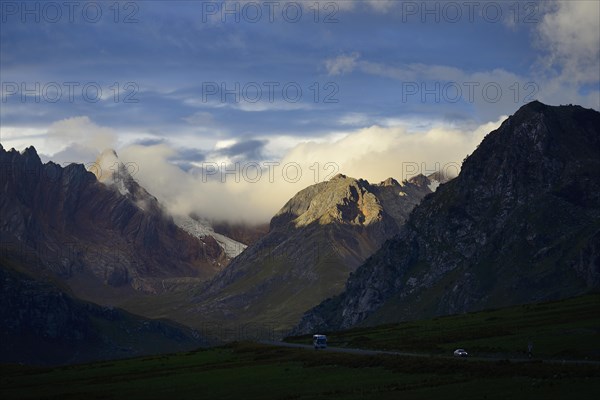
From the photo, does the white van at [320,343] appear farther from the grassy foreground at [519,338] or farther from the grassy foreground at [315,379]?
the grassy foreground at [315,379]

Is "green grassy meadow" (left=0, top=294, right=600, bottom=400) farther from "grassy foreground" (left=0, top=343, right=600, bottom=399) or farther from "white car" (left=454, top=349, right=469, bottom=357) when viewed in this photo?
"white car" (left=454, top=349, right=469, bottom=357)

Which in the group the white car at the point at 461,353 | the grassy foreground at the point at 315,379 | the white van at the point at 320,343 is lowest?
the grassy foreground at the point at 315,379

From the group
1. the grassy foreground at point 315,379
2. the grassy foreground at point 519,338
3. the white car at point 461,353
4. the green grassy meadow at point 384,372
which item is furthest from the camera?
the white car at point 461,353

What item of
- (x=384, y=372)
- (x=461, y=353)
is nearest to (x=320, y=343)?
(x=461, y=353)

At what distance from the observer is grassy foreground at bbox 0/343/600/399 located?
8731 centimetres

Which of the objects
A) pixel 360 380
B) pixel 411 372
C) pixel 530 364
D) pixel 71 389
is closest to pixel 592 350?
pixel 530 364

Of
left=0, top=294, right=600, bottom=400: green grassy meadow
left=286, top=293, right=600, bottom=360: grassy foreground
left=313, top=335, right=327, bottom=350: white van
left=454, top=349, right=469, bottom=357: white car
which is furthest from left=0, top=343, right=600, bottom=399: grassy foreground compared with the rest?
left=286, top=293, right=600, bottom=360: grassy foreground

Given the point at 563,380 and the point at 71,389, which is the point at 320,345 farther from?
the point at 563,380

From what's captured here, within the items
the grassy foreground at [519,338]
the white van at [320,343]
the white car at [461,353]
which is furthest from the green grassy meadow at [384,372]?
the white van at [320,343]

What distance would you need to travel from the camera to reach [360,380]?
106 metres

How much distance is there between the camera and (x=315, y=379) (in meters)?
113

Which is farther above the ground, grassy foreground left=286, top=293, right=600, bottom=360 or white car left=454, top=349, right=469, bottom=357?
grassy foreground left=286, top=293, right=600, bottom=360

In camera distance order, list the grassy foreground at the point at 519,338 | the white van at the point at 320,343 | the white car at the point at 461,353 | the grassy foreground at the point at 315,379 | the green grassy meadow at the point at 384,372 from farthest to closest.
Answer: the white van at the point at 320,343 → the white car at the point at 461,353 → the grassy foreground at the point at 519,338 → the green grassy meadow at the point at 384,372 → the grassy foreground at the point at 315,379

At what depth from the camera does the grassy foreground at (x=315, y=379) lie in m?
87.3
